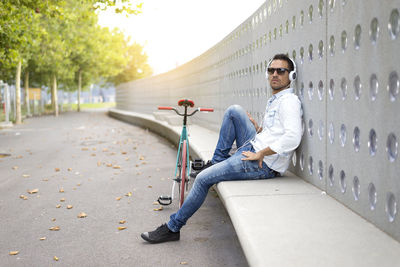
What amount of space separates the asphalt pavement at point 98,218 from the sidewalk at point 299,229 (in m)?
0.54

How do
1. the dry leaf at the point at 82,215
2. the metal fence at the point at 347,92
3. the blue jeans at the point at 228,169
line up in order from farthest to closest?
the dry leaf at the point at 82,215 < the blue jeans at the point at 228,169 < the metal fence at the point at 347,92

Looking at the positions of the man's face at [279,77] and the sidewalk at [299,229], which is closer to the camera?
the sidewalk at [299,229]

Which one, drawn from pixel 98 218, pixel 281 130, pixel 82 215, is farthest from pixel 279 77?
pixel 82 215

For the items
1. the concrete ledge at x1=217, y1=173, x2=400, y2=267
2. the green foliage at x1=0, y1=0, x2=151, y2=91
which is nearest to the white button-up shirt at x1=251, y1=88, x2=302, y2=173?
the concrete ledge at x1=217, y1=173, x2=400, y2=267

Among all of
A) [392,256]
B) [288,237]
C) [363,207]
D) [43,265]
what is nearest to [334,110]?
[363,207]

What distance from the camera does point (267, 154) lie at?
16.1ft

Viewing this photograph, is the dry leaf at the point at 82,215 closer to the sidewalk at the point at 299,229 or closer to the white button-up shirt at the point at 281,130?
the sidewalk at the point at 299,229

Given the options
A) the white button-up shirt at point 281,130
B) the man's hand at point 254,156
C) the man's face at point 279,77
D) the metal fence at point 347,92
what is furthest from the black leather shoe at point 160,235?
the man's face at point 279,77

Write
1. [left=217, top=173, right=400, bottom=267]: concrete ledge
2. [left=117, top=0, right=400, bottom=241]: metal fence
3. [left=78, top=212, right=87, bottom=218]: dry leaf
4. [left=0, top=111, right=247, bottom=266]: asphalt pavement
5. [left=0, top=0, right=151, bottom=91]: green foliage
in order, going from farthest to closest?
[left=0, top=0, right=151, bottom=91]: green foliage → [left=78, top=212, right=87, bottom=218]: dry leaf → [left=0, top=111, right=247, bottom=266]: asphalt pavement → [left=117, top=0, right=400, bottom=241]: metal fence → [left=217, top=173, right=400, bottom=267]: concrete ledge

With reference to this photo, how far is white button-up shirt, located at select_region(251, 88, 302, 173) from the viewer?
15.8ft

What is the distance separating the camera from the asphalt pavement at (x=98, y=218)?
4395 mm

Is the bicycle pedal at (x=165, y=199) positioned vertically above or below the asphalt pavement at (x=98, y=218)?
above

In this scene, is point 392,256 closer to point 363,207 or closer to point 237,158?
point 363,207

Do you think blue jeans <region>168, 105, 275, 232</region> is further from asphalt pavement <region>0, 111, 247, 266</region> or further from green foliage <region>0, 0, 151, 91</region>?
green foliage <region>0, 0, 151, 91</region>
